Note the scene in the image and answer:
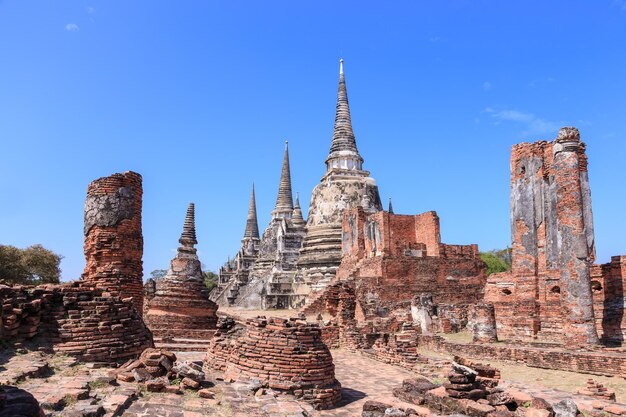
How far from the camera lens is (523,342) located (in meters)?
15.1

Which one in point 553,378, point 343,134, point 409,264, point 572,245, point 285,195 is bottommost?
point 553,378

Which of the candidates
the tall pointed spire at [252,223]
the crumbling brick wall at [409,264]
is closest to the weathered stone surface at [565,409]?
the crumbling brick wall at [409,264]

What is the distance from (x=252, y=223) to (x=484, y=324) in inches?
1679

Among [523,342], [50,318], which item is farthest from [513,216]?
[50,318]

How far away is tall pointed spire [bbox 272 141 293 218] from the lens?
156 feet

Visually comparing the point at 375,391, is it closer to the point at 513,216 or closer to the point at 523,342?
the point at 523,342

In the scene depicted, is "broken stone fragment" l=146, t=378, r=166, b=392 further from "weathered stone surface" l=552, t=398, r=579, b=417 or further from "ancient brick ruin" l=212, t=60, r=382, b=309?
"ancient brick ruin" l=212, t=60, r=382, b=309

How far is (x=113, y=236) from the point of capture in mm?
11453

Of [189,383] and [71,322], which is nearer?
[189,383]

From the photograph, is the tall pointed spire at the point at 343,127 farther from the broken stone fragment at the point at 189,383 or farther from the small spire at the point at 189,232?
the broken stone fragment at the point at 189,383

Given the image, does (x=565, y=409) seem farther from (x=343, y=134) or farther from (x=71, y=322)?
(x=343, y=134)

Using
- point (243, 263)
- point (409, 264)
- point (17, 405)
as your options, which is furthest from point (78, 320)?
point (243, 263)

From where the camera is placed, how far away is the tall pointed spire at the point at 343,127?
36781mm

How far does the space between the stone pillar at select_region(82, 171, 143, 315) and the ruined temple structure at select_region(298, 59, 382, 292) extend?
1829cm
